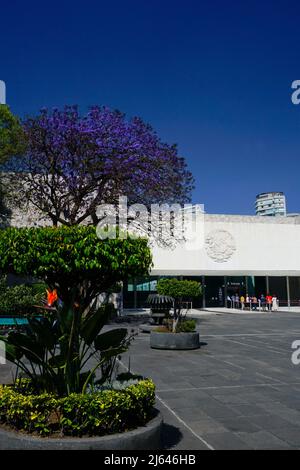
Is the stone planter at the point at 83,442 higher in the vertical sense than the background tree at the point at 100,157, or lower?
lower

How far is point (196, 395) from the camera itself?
22.1ft

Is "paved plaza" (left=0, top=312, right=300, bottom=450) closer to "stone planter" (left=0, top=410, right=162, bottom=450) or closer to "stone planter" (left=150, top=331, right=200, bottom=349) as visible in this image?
"stone planter" (left=150, top=331, right=200, bottom=349)

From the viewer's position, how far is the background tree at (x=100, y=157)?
18.4 meters

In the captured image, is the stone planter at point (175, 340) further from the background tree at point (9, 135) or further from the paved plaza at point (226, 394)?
the background tree at point (9, 135)

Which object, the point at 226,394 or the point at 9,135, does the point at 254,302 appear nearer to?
the point at 9,135

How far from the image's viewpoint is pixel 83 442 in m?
3.58

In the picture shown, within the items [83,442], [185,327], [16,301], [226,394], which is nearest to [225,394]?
[226,394]

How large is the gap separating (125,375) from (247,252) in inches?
1186

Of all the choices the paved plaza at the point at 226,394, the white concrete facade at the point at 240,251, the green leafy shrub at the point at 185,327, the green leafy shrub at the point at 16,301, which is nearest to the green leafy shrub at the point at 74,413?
the paved plaza at the point at 226,394

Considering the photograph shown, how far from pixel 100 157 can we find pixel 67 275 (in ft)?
48.2

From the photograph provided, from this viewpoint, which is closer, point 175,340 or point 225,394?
point 225,394

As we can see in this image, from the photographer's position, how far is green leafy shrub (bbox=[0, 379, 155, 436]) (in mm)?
3814

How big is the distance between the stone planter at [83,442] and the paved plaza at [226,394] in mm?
809

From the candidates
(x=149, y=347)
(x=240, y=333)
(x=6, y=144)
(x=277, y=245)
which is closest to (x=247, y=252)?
(x=277, y=245)
